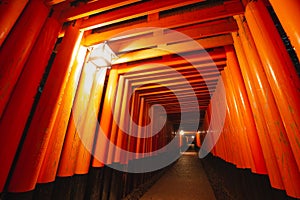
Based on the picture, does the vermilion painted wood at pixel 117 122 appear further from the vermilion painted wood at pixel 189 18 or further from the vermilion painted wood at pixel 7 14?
the vermilion painted wood at pixel 7 14

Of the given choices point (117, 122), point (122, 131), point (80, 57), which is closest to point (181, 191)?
point (122, 131)

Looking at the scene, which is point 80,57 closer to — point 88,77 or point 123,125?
point 88,77

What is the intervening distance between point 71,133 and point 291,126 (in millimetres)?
3157

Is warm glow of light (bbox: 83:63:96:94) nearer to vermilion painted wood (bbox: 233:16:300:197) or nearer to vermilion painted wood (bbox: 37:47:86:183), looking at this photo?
vermilion painted wood (bbox: 37:47:86:183)

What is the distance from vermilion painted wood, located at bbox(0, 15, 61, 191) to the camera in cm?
146

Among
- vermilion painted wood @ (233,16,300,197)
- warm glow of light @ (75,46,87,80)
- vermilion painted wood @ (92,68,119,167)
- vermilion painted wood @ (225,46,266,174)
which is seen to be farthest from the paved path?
warm glow of light @ (75,46,87,80)

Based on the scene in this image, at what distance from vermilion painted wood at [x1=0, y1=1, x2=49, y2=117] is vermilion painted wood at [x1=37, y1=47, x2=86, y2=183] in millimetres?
719

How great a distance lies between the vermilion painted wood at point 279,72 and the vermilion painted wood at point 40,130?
9.24ft

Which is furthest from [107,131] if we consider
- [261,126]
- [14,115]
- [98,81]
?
[261,126]

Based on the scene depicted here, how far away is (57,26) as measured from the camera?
2086 mm

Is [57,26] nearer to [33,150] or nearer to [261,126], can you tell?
[33,150]

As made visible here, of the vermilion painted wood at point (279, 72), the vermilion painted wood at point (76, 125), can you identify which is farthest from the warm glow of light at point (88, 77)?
the vermilion painted wood at point (279, 72)

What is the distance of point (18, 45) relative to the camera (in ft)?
5.13

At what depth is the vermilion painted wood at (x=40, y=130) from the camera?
1564 millimetres
